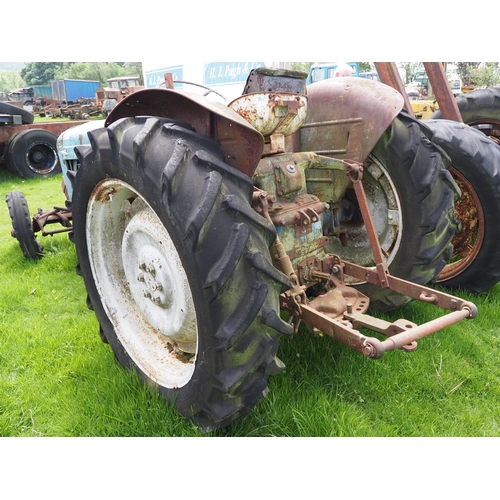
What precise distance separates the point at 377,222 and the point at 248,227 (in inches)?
49.3

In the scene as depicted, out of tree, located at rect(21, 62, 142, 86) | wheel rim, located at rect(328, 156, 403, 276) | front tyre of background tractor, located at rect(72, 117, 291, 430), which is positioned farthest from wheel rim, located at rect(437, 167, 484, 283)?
tree, located at rect(21, 62, 142, 86)

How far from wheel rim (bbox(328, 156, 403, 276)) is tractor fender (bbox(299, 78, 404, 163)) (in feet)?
0.52


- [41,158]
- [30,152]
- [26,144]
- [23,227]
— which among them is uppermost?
[23,227]

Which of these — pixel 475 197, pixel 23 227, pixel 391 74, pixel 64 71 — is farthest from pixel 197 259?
pixel 64 71

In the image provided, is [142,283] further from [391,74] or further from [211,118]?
[391,74]

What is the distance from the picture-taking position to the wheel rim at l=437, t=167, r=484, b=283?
2951 mm

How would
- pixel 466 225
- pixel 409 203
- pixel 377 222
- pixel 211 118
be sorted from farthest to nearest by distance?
1. pixel 466 225
2. pixel 377 222
3. pixel 409 203
4. pixel 211 118

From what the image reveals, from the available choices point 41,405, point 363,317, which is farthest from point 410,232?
point 41,405

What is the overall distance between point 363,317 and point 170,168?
40.3 inches

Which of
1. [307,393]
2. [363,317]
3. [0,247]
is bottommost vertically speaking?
[0,247]

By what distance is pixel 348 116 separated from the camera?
7.56ft

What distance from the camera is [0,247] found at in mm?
4750

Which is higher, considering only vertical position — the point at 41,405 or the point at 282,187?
the point at 282,187

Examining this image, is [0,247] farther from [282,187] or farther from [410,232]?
[410,232]
